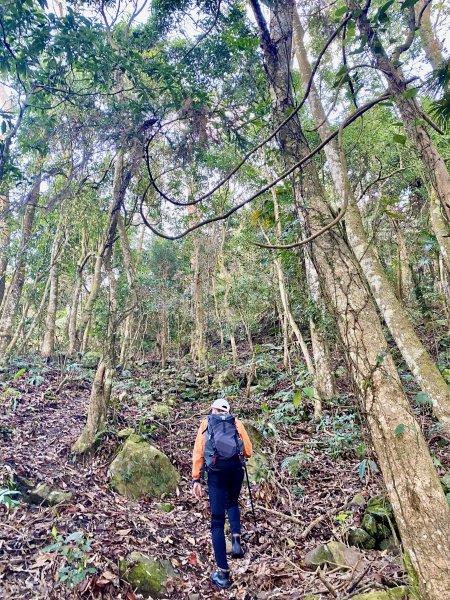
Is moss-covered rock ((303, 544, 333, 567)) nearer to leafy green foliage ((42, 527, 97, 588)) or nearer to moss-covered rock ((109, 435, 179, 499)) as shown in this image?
leafy green foliage ((42, 527, 97, 588))

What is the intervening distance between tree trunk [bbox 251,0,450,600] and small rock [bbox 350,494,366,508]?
9.30ft

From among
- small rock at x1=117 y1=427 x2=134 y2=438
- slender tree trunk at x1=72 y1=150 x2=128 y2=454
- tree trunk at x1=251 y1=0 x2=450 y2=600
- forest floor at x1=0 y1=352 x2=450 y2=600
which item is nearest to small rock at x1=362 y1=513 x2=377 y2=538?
forest floor at x1=0 y1=352 x2=450 y2=600

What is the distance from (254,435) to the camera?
670cm

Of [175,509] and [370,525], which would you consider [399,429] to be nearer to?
[370,525]

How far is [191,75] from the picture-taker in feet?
19.8

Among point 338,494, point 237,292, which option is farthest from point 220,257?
point 338,494

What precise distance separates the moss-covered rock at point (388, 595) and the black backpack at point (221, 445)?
1.54 m

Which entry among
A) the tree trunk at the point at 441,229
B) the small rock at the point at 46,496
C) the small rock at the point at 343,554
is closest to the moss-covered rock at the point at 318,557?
the small rock at the point at 343,554

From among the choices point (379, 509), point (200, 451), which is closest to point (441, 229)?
point (379, 509)

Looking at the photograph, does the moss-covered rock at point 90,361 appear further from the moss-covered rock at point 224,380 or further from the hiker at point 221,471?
the hiker at point 221,471

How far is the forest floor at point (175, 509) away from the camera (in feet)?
10.9

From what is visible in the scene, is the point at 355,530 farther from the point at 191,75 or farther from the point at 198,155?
the point at 191,75

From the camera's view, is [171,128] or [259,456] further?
[171,128]

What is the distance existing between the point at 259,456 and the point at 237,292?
6666mm
